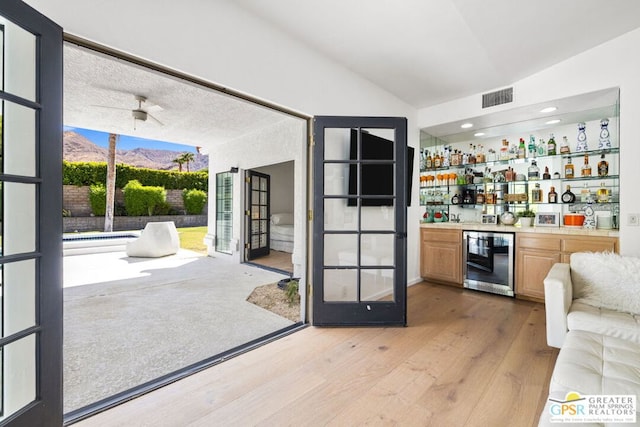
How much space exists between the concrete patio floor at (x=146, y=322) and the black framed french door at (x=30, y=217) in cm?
47

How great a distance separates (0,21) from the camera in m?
1.21

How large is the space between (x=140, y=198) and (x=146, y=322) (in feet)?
29.5

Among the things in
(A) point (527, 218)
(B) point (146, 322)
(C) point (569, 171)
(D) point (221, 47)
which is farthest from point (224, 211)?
(C) point (569, 171)

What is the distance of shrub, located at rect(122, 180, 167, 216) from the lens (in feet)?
33.1

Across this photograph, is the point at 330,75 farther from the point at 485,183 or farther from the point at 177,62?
the point at 485,183

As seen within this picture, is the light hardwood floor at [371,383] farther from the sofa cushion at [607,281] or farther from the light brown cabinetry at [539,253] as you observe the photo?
the light brown cabinetry at [539,253]

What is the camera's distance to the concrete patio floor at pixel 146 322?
6.50 feet

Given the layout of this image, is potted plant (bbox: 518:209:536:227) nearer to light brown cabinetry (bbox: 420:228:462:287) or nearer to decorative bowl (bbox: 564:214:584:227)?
decorative bowl (bbox: 564:214:584:227)

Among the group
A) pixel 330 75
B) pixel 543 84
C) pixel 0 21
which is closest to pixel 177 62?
pixel 0 21

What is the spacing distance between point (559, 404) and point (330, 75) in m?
2.85

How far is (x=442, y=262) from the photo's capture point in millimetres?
4023

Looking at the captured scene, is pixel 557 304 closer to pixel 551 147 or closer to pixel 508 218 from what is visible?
pixel 508 218

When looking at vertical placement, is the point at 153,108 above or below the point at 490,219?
above

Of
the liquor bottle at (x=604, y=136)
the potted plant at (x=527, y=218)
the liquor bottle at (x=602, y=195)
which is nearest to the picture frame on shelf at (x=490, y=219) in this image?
the potted plant at (x=527, y=218)
